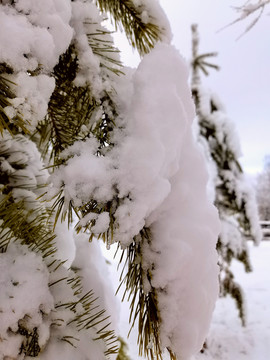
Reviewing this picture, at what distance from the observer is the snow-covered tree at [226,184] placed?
5.81 m

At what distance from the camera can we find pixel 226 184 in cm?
591

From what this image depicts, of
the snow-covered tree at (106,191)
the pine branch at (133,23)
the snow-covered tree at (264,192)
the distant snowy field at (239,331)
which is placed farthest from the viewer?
the snow-covered tree at (264,192)

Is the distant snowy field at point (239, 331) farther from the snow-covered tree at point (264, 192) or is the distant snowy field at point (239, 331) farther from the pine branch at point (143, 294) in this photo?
the snow-covered tree at point (264, 192)

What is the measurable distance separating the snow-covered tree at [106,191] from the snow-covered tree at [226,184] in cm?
507

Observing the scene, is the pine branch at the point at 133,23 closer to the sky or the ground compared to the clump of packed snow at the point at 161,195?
closer to the sky

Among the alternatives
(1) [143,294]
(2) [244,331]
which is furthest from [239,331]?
(1) [143,294]

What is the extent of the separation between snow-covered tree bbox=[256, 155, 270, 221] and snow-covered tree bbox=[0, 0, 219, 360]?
1159 inches

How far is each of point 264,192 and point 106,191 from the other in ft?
115

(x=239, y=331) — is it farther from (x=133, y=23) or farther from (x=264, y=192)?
(x=264, y=192)

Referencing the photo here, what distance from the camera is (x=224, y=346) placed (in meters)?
5.99

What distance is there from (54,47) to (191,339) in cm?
70

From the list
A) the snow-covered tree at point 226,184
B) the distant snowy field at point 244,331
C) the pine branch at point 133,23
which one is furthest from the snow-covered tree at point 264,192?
the pine branch at point 133,23

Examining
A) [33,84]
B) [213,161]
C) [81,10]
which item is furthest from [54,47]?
[213,161]

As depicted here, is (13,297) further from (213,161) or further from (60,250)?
(213,161)
